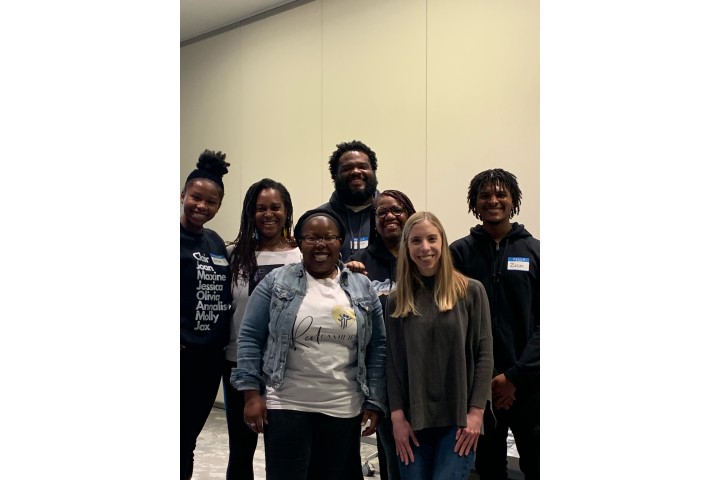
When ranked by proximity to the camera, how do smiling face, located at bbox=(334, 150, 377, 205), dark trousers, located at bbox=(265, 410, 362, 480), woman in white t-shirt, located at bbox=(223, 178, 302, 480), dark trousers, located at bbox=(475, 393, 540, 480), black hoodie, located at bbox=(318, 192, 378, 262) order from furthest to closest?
smiling face, located at bbox=(334, 150, 377, 205) < black hoodie, located at bbox=(318, 192, 378, 262) < woman in white t-shirt, located at bbox=(223, 178, 302, 480) < dark trousers, located at bbox=(475, 393, 540, 480) < dark trousers, located at bbox=(265, 410, 362, 480)

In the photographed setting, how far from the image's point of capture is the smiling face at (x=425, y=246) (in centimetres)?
182

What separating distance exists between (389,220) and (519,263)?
1.41 ft

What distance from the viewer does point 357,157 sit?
2295 millimetres

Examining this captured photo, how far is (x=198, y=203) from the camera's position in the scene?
1.90m

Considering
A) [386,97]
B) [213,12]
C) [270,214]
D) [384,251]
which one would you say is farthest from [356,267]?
[213,12]

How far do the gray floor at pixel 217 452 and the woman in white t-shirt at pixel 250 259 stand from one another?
0.08ft

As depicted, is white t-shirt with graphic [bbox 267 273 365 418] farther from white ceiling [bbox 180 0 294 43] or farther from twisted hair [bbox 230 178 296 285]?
white ceiling [bbox 180 0 294 43]

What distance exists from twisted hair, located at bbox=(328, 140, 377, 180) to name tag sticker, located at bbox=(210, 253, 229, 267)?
550 millimetres

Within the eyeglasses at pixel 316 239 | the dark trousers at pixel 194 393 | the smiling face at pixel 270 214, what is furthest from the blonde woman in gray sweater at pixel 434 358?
the dark trousers at pixel 194 393

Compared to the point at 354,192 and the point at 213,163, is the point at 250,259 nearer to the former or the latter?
the point at 213,163

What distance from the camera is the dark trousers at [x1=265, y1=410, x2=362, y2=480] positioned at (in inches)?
70.0

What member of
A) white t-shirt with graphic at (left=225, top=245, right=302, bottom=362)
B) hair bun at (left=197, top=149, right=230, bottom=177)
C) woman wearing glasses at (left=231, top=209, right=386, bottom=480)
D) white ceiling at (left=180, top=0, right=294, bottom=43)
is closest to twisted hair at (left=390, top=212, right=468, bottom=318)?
woman wearing glasses at (left=231, top=209, right=386, bottom=480)

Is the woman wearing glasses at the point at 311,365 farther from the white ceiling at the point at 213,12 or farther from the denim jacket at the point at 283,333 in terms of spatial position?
the white ceiling at the point at 213,12
